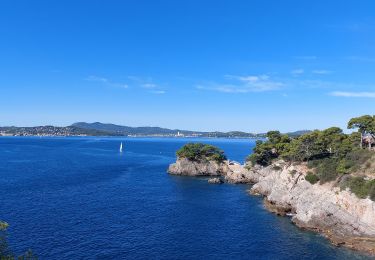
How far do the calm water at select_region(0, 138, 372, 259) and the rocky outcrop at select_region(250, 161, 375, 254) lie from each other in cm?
308

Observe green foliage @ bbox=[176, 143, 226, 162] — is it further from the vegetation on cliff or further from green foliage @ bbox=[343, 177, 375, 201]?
green foliage @ bbox=[343, 177, 375, 201]

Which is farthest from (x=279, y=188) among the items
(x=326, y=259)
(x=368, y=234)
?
(x=326, y=259)

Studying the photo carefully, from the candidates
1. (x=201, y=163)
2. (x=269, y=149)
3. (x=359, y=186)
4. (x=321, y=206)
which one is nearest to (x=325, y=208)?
(x=321, y=206)

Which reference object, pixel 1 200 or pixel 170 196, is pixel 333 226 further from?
pixel 1 200

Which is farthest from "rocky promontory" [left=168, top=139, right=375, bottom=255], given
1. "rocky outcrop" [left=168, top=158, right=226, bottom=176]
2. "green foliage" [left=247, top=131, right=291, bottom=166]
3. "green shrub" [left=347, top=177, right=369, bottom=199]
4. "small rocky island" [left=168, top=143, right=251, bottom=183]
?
"rocky outcrop" [left=168, top=158, right=226, bottom=176]

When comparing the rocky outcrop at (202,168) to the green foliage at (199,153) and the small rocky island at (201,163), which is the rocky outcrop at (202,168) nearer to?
the small rocky island at (201,163)

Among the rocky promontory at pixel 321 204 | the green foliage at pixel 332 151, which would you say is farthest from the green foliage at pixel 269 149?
the rocky promontory at pixel 321 204

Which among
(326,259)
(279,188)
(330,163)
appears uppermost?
(330,163)

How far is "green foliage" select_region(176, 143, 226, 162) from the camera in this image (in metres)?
140

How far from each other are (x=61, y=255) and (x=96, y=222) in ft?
57.4

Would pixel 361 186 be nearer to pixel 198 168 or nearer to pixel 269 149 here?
pixel 269 149

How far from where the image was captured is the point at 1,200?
87.1 meters

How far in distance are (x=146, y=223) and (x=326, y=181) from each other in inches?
1510

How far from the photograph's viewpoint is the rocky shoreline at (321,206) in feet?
203
